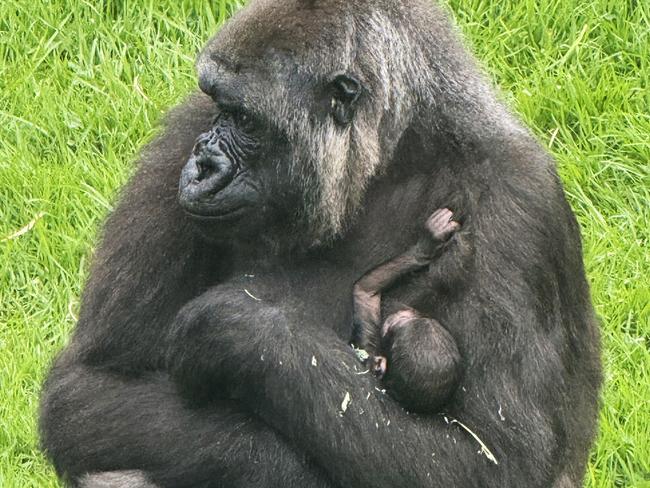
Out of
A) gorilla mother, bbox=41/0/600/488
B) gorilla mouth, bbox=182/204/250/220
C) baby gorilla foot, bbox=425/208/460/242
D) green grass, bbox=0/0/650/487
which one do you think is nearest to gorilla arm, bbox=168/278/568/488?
gorilla mother, bbox=41/0/600/488

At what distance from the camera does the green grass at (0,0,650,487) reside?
24.8 ft

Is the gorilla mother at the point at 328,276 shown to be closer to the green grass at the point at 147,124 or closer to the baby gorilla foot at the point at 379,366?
the baby gorilla foot at the point at 379,366

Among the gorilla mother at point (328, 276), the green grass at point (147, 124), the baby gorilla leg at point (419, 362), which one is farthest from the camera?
the green grass at point (147, 124)

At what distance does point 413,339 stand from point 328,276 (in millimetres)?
555

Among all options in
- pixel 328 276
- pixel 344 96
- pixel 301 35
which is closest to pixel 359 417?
pixel 328 276

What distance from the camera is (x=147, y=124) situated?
28.1ft

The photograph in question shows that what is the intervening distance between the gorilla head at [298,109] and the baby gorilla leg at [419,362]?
50cm

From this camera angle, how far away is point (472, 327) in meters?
5.60

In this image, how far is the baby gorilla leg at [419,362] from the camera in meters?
5.50

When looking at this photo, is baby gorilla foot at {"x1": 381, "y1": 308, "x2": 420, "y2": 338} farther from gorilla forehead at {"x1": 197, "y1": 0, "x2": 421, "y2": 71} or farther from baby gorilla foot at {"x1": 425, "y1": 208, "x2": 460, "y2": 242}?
gorilla forehead at {"x1": 197, "y1": 0, "x2": 421, "y2": 71}

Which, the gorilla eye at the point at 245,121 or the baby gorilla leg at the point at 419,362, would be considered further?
the gorilla eye at the point at 245,121

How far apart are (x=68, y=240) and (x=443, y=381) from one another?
2.95 m

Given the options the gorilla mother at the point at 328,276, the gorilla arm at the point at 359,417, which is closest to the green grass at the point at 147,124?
the gorilla mother at the point at 328,276

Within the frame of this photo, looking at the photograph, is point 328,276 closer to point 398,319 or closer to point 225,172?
point 398,319
